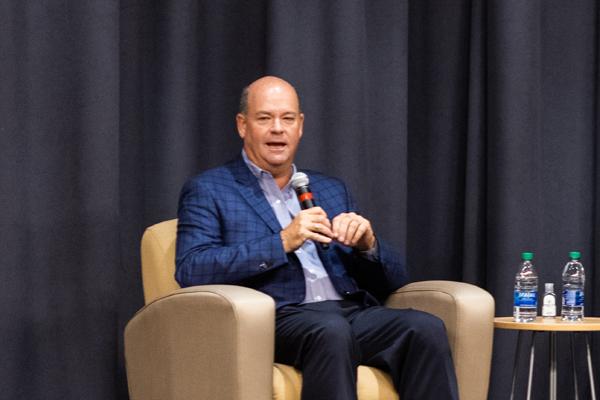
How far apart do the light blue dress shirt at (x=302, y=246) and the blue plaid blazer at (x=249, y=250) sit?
0.03m

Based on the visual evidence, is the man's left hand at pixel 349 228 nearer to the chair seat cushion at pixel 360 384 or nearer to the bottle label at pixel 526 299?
the chair seat cushion at pixel 360 384

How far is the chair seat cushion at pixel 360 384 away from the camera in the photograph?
2369mm

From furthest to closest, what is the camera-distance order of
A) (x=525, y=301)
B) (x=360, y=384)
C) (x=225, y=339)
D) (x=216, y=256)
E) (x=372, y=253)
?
1. (x=525, y=301)
2. (x=372, y=253)
3. (x=216, y=256)
4. (x=360, y=384)
5. (x=225, y=339)

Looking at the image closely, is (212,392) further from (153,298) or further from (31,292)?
(31,292)

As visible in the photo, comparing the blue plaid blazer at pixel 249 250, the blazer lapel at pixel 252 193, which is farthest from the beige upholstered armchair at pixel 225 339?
the blazer lapel at pixel 252 193

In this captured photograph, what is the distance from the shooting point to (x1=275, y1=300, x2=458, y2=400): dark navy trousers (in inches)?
92.6

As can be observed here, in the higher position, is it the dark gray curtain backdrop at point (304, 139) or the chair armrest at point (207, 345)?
the dark gray curtain backdrop at point (304, 139)

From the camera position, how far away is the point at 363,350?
2.64 metres

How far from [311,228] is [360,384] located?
0.42 m

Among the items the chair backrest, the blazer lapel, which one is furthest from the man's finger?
the chair backrest

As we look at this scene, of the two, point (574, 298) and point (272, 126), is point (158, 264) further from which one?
point (574, 298)

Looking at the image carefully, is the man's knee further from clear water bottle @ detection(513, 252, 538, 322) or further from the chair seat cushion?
clear water bottle @ detection(513, 252, 538, 322)

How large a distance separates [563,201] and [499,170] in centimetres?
37

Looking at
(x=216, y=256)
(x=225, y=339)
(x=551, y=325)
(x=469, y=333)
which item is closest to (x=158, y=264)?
(x=216, y=256)
